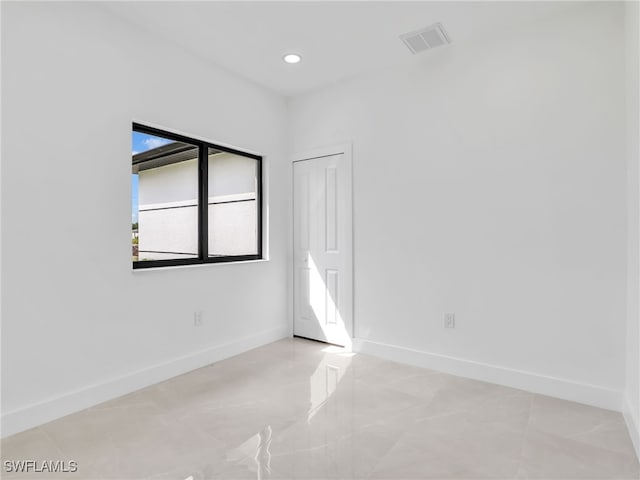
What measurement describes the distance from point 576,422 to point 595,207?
1.38m

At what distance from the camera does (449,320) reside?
307cm

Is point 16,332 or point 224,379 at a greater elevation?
point 16,332

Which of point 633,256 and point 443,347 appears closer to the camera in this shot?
point 633,256

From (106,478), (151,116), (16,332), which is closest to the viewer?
(106,478)

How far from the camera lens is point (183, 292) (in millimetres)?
3070

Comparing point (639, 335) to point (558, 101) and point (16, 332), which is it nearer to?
point (558, 101)

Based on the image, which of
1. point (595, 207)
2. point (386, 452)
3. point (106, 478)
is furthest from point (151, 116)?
point (595, 207)

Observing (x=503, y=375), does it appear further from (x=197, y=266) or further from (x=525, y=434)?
(x=197, y=266)

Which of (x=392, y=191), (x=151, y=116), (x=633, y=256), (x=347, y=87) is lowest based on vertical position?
(x=633, y=256)

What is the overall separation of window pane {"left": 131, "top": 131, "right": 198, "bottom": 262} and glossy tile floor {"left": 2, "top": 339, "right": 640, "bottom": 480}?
1087 millimetres

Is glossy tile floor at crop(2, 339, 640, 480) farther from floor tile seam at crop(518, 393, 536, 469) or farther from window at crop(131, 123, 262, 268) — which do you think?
window at crop(131, 123, 262, 268)

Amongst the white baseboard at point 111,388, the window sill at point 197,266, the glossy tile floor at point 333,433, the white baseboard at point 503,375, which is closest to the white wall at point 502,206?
the white baseboard at point 503,375

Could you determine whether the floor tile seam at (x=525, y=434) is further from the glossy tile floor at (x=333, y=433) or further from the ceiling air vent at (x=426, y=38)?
the ceiling air vent at (x=426, y=38)

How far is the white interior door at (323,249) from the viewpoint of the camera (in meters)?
3.66
